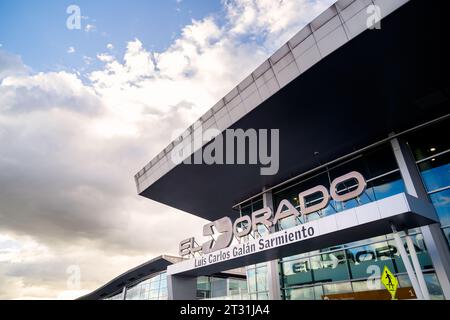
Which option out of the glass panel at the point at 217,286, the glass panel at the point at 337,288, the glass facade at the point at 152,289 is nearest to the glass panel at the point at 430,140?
the glass panel at the point at 337,288

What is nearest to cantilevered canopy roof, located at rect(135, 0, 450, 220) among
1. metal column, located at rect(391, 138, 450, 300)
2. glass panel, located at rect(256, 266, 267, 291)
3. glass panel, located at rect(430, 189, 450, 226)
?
metal column, located at rect(391, 138, 450, 300)

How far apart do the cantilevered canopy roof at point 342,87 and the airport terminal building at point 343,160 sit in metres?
0.05

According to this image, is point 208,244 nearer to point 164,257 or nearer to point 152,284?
point 164,257

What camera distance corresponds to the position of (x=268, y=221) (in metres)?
15.1

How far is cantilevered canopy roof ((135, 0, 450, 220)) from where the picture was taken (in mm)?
11211

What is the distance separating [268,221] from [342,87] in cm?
750

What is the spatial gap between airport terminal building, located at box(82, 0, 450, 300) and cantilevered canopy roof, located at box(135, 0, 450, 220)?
51 mm

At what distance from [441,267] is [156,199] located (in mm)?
18602

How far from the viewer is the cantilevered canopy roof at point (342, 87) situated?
→ 11.2 meters

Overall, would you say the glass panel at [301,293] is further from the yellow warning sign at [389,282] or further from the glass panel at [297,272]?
the yellow warning sign at [389,282]

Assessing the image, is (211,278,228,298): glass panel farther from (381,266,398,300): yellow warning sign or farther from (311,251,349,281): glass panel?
(381,266,398,300): yellow warning sign

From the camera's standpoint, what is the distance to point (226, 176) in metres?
20.3
